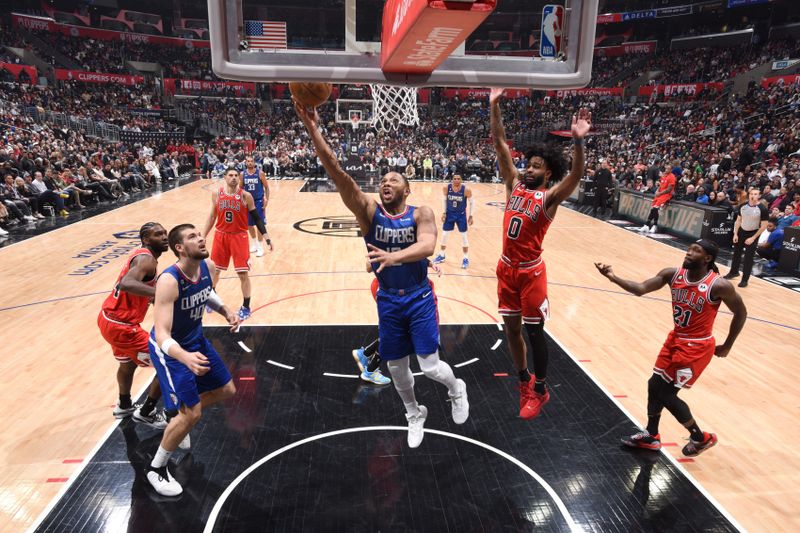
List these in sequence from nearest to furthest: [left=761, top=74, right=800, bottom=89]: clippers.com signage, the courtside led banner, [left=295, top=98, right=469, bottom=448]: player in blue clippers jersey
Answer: [left=295, top=98, right=469, bottom=448]: player in blue clippers jersey → [left=761, top=74, right=800, bottom=89]: clippers.com signage → the courtside led banner

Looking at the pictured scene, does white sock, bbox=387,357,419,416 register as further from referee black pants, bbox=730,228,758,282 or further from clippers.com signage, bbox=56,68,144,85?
clippers.com signage, bbox=56,68,144,85

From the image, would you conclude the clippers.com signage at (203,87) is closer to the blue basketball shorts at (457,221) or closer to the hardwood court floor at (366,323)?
the hardwood court floor at (366,323)

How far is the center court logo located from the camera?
13172mm

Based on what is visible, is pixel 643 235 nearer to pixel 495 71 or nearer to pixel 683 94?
pixel 495 71

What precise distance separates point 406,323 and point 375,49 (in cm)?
188

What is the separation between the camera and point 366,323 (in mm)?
7148

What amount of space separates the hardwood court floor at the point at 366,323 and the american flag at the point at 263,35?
132 inches

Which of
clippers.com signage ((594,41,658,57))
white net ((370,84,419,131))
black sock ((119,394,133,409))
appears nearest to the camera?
black sock ((119,394,133,409))

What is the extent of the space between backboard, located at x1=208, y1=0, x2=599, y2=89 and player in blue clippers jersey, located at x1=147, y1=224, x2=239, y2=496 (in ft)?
3.87

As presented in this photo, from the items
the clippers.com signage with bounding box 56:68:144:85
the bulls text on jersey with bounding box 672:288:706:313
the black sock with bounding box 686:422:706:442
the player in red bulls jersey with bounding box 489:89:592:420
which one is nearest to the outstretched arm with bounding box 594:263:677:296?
the bulls text on jersey with bounding box 672:288:706:313

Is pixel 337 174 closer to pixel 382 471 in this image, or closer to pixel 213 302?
pixel 213 302

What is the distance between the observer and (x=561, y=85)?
144 inches

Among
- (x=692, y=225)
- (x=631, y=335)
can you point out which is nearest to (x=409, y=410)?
(x=631, y=335)

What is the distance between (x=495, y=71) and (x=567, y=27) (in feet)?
1.83
